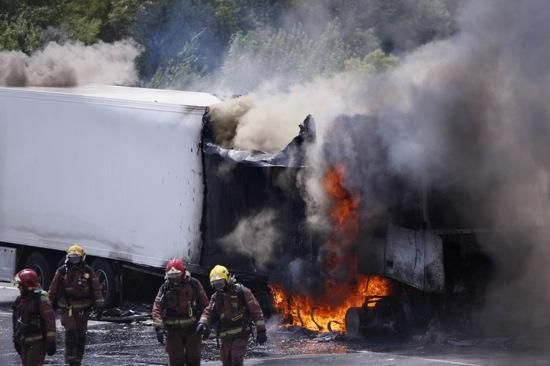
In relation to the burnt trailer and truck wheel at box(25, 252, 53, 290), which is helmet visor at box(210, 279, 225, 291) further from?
truck wheel at box(25, 252, 53, 290)

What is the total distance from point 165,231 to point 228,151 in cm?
165

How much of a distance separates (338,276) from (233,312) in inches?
151

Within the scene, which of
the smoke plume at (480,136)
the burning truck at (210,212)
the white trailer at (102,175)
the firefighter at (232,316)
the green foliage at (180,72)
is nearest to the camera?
the firefighter at (232,316)

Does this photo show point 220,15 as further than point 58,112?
Yes

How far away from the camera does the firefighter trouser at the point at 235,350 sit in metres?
13.8

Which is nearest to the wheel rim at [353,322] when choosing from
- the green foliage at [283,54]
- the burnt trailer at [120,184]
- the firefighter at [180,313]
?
the burnt trailer at [120,184]

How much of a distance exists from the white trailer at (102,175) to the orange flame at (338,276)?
192cm

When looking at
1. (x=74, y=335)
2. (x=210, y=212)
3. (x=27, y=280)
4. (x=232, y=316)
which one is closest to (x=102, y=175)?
(x=210, y=212)

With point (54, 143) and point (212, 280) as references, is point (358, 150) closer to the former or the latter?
point (212, 280)

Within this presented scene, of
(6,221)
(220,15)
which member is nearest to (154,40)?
(220,15)

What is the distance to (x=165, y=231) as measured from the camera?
64.0 feet

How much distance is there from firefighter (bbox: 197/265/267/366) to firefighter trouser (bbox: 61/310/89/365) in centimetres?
250

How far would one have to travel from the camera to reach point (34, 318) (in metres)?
14.0

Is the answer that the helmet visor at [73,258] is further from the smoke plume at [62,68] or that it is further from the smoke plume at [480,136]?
the smoke plume at [62,68]
